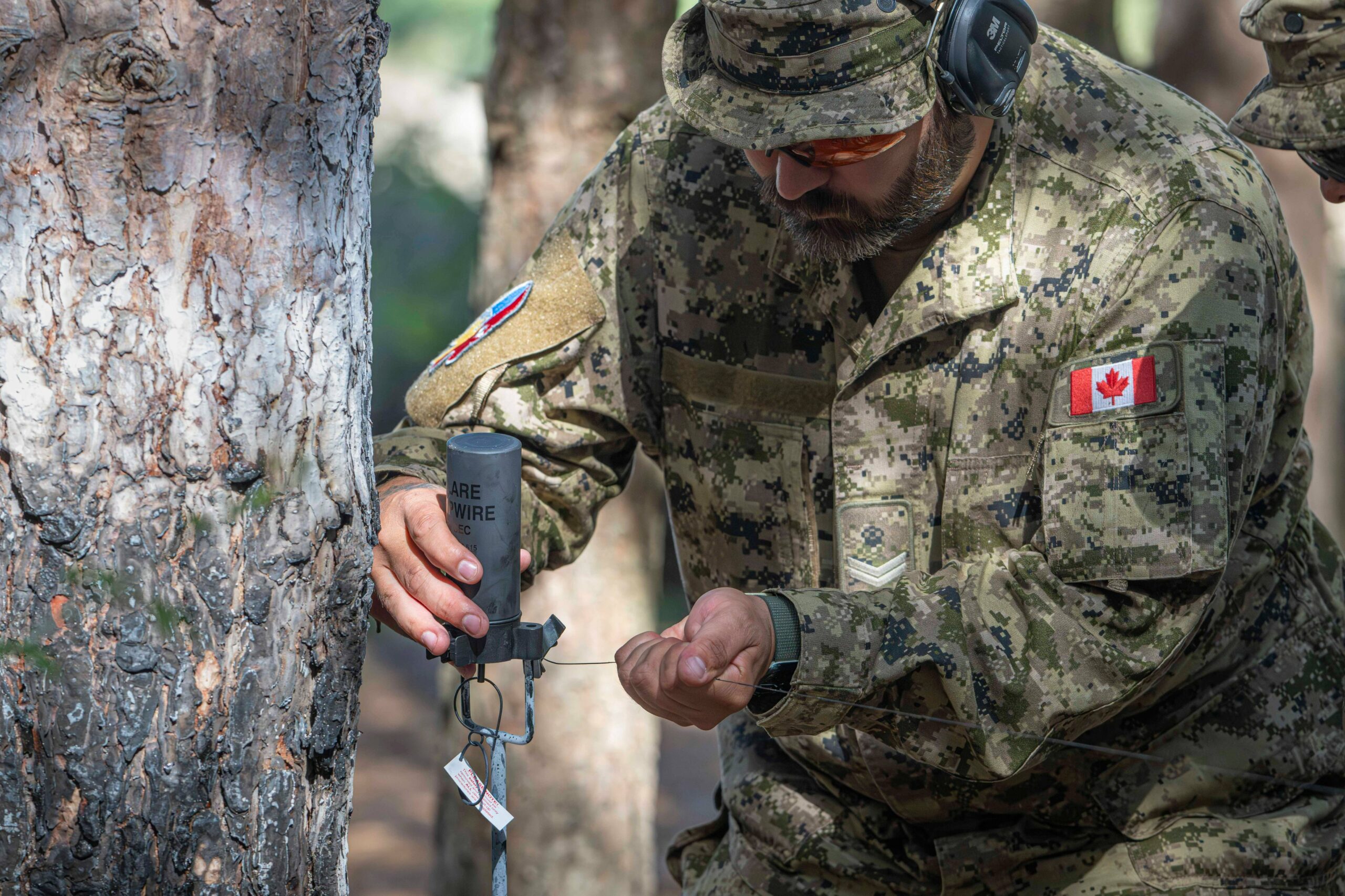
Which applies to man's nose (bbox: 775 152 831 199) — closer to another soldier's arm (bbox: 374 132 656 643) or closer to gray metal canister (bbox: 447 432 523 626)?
another soldier's arm (bbox: 374 132 656 643)

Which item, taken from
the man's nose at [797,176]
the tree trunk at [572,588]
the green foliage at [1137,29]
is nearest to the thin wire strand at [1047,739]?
the man's nose at [797,176]

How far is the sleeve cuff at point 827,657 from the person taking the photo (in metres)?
2.07

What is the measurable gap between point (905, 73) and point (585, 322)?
2.67ft

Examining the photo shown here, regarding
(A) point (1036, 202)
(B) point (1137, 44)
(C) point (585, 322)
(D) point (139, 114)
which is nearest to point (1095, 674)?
(A) point (1036, 202)

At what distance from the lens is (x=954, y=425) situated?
241 centimetres

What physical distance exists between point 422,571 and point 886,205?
3.19ft

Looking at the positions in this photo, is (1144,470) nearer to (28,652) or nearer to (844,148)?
(844,148)

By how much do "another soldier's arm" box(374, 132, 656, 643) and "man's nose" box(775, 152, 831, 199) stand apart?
49 cm

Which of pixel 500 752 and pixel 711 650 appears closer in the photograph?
pixel 711 650

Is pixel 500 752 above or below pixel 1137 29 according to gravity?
below

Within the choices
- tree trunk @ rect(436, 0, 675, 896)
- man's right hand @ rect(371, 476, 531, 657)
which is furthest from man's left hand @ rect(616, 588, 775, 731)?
tree trunk @ rect(436, 0, 675, 896)

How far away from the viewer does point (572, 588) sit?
4.32 m

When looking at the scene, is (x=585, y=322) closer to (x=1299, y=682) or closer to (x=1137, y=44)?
(x=1299, y=682)

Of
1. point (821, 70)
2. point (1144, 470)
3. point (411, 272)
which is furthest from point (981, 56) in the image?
point (411, 272)
